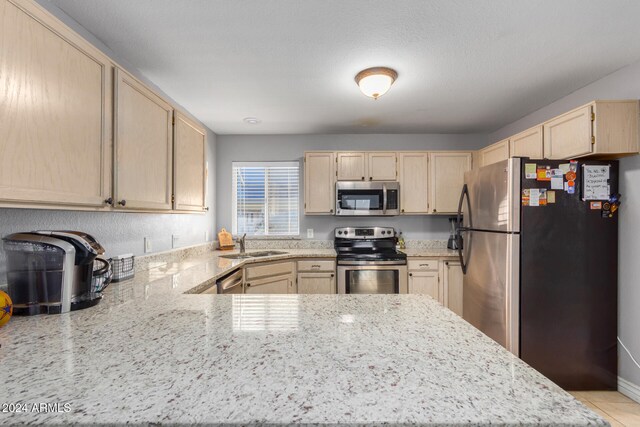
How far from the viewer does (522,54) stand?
76.9 inches

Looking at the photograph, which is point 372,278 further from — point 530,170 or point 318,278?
point 530,170

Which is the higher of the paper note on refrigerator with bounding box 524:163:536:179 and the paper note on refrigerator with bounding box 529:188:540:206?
the paper note on refrigerator with bounding box 524:163:536:179

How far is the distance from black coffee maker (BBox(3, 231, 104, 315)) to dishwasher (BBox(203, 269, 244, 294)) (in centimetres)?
78

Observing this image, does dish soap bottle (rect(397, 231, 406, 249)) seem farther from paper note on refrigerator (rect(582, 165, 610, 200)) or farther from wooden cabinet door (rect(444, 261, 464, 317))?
paper note on refrigerator (rect(582, 165, 610, 200))

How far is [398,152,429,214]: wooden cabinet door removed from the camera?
3523 mm

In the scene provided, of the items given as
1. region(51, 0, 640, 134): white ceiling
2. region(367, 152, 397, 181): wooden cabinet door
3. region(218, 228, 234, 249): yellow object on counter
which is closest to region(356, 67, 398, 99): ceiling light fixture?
region(51, 0, 640, 134): white ceiling

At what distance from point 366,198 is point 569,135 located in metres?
1.91

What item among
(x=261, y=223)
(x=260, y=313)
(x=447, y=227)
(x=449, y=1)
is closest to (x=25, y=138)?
(x=260, y=313)

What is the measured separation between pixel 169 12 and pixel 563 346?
353 cm

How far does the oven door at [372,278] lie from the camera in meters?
3.18

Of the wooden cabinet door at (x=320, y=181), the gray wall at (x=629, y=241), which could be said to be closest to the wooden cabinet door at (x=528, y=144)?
the gray wall at (x=629, y=241)

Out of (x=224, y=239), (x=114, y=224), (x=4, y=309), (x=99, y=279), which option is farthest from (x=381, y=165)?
(x=4, y=309)

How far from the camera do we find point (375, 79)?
214 centimetres

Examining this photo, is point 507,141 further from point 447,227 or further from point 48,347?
point 48,347
